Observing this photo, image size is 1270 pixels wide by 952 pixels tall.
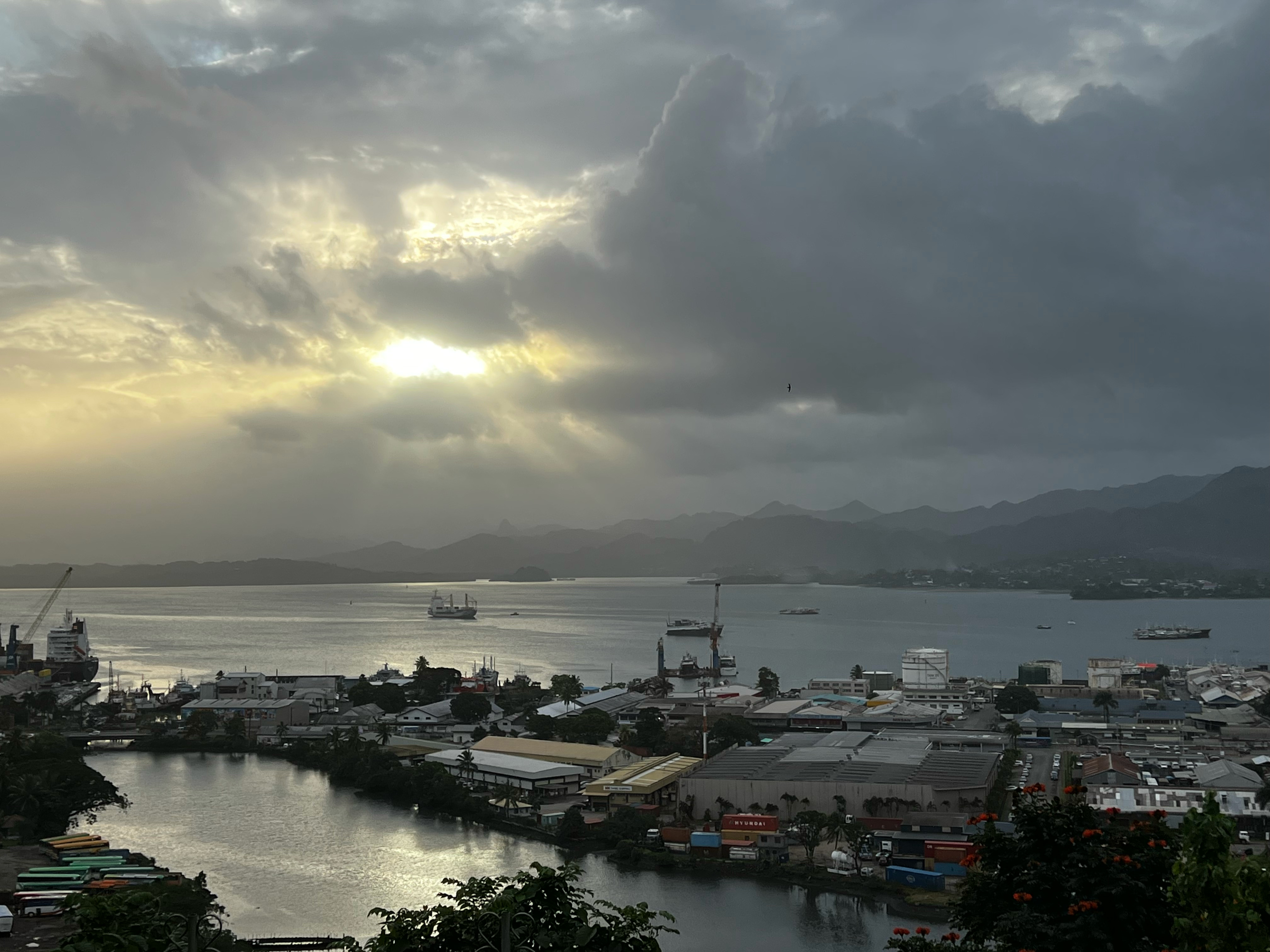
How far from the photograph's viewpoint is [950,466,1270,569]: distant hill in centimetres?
7562

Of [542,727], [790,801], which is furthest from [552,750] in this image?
[790,801]

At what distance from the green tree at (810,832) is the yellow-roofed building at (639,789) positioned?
1253 millimetres

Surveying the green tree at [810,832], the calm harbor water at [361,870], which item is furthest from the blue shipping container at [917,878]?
the green tree at [810,832]

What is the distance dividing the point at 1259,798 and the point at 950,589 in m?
57.6

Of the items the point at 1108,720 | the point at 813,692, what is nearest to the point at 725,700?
the point at 813,692

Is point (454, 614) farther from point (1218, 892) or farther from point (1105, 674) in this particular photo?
point (1218, 892)

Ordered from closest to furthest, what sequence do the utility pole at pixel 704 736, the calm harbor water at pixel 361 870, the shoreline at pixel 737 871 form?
the calm harbor water at pixel 361 870, the shoreline at pixel 737 871, the utility pole at pixel 704 736

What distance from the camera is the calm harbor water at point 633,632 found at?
2528 centimetres

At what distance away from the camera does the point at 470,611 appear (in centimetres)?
4153

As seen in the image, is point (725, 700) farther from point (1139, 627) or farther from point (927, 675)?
point (1139, 627)

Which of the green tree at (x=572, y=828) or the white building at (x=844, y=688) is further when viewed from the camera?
the white building at (x=844, y=688)

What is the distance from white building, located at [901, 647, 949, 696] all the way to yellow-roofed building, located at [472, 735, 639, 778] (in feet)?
30.3

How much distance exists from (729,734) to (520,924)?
10978 mm

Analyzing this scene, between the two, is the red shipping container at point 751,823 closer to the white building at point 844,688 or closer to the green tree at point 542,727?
the green tree at point 542,727
